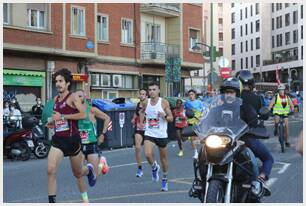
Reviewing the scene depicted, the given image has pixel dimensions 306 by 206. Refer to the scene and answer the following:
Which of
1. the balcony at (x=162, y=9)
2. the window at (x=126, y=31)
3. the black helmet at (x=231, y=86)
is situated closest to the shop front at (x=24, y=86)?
the window at (x=126, y=31)

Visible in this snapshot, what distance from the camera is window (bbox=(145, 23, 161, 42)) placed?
32938 millimetres

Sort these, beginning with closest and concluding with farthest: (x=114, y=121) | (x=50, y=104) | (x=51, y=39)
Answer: (x=50, y=104) → (x=114, y=121) → (x=51, y=39)

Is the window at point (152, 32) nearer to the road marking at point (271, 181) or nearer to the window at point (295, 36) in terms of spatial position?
the road marking at point (271, 181)

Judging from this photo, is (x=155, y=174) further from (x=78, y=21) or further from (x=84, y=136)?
(x=78, y=21)

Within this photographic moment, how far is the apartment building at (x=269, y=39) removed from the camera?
7681 cm

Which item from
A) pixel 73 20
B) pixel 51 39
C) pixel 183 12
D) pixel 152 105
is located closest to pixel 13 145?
pixel 152 105

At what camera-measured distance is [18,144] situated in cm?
1483

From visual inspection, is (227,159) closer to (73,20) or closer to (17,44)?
(17,44)

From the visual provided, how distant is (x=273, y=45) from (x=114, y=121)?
2726 inches

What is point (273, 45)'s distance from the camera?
276 ft

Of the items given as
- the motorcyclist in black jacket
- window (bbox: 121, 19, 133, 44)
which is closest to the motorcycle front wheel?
the motorcyclist in black jacket

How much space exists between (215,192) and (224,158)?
0.36m

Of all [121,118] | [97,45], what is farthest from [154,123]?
[97,45]

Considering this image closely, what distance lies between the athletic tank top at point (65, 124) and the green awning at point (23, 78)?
671 inches
